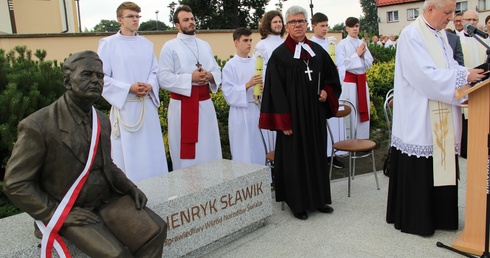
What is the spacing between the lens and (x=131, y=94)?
4.85 metres

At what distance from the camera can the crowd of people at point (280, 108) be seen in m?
3.91

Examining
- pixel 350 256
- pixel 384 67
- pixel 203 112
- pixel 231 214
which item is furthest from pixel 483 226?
pixel 384 67

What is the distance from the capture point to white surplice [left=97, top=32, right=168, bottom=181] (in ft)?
15.7

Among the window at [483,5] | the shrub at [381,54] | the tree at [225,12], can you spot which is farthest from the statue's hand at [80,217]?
the window at [483,5]

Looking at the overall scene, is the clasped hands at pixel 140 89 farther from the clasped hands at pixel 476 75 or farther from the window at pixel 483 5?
the window at pixel 483 5

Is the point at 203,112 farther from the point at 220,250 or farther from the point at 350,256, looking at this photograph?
the point at 350,256

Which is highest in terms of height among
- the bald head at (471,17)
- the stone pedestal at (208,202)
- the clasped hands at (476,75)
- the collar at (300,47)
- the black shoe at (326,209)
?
the bald head at (471,17)

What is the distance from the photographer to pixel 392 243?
156 inches

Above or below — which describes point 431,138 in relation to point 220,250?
above

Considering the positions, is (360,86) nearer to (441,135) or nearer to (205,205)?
(441,135)

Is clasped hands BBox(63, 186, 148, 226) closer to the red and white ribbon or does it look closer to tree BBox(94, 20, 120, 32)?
Result: the red and white ribbon

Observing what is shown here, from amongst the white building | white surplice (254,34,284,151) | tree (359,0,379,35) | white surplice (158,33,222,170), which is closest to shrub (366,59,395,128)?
white surplice (254,34,284,151)

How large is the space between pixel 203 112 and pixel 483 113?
306 centimetres

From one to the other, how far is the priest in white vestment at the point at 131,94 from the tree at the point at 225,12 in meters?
25.7
